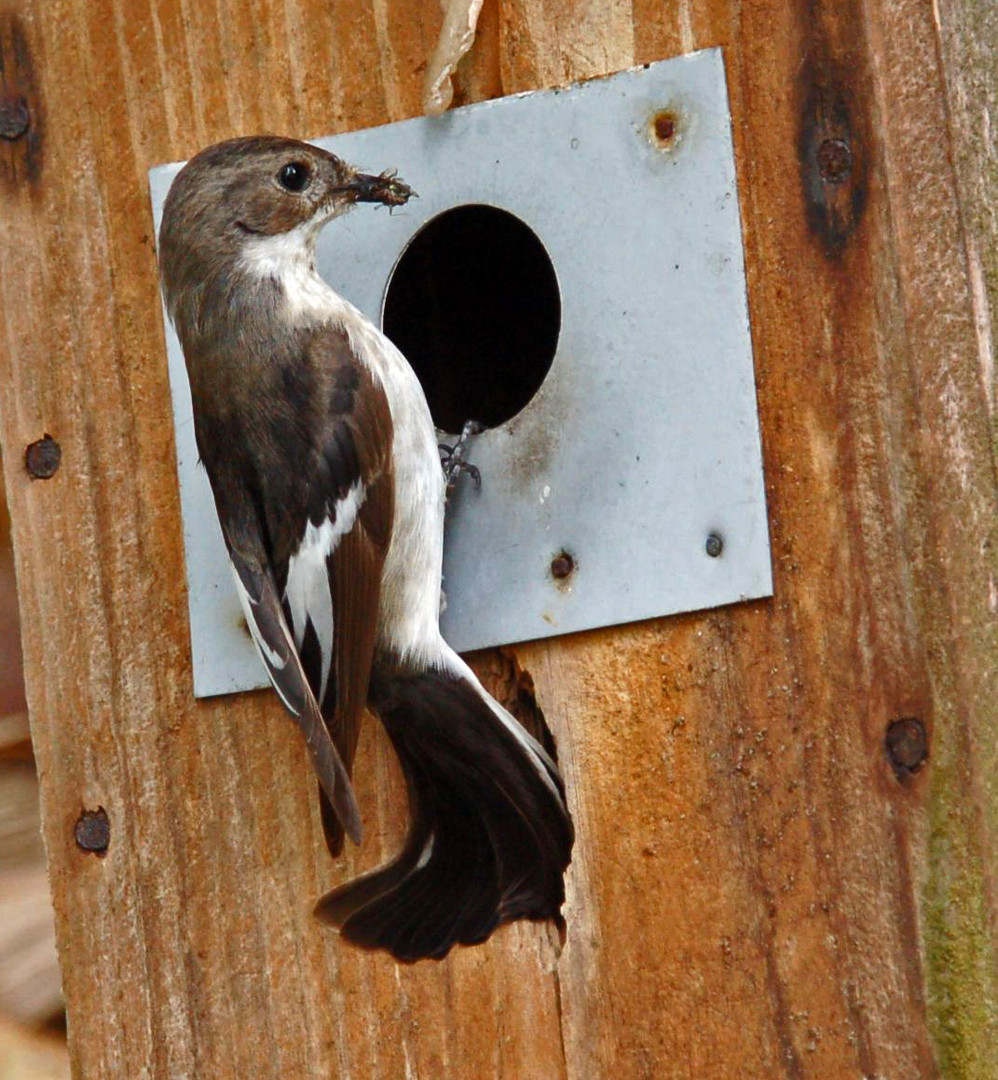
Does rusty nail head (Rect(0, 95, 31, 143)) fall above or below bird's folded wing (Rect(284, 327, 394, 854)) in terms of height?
above

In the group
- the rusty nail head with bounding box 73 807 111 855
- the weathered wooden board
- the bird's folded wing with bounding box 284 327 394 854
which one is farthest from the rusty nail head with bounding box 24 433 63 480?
the rusty nail head with bounding box 73 807 111 855

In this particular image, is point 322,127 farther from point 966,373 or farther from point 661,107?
point 966,373

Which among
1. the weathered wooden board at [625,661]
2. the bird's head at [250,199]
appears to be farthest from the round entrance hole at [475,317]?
the weathered wooden board at [625,661]

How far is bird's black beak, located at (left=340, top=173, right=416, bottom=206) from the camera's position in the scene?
2508 mm

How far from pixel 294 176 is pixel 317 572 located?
540 mm

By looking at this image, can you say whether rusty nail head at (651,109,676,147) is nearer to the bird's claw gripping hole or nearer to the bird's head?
the bird's head

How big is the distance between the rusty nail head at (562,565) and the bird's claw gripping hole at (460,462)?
18cm

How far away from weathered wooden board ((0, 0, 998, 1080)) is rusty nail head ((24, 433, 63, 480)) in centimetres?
2

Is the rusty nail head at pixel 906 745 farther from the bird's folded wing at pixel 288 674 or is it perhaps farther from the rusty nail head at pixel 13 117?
Answer: the rusty nail head at pixel 13 117

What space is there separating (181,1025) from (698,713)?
2.77 ft

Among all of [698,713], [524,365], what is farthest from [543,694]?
[524,365]

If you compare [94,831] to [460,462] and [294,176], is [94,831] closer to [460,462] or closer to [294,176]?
[460,462]

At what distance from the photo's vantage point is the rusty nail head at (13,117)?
108 inches

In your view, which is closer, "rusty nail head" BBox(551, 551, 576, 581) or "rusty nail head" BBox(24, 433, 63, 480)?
"rusty nail head" BBox(551, 551, 576, 581)
